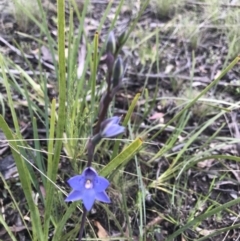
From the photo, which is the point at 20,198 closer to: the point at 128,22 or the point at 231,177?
the point at 231,177

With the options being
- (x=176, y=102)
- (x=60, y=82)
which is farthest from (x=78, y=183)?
(x=176, y=102)

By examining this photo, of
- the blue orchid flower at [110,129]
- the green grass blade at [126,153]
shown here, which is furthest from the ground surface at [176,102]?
the blue orchid flower at [110,129]

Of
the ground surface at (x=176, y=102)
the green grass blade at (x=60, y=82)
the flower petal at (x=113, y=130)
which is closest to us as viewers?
the flower petal at (x=113, y=130)

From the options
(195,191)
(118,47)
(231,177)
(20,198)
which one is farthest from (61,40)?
(231,177)

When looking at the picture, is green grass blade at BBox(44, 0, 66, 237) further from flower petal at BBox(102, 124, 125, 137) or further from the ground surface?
the ground surface

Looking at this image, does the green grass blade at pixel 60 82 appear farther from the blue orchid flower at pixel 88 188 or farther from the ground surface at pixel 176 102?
the ground surface at pixel 176 102

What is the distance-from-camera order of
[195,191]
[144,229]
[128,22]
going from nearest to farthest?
[144,229] < [195,191] < [128,22]

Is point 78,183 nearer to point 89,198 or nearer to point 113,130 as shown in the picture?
point 89,198
